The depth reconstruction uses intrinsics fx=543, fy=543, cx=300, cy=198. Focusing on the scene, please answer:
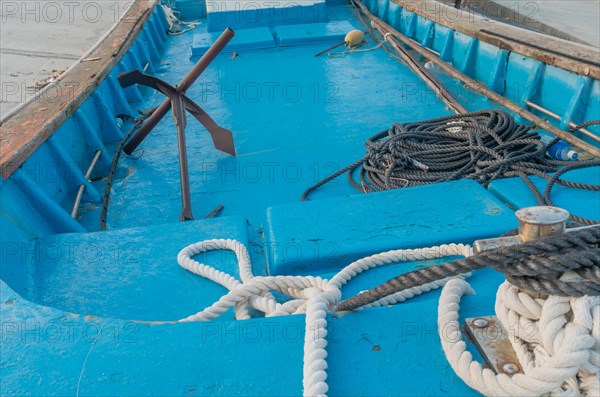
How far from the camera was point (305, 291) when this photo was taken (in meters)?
1.12

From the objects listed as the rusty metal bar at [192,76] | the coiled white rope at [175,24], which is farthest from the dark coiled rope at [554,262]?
the coiled white rope at [175,24]

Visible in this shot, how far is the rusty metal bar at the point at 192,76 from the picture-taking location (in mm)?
2424

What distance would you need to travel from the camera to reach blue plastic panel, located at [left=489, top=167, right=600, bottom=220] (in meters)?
1.55

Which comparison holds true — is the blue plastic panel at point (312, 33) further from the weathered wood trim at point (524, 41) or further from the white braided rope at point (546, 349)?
the white braided rope at point (546, 349)

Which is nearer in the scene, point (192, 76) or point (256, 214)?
point (256, 214)

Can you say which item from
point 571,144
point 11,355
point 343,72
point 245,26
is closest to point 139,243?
point 11,355

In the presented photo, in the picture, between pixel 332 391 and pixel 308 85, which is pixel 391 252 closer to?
pixel 332 391

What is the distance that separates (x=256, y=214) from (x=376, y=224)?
0.68m

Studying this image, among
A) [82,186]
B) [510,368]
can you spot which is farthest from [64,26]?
[510,368]

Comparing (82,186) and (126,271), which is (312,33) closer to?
(82,186)

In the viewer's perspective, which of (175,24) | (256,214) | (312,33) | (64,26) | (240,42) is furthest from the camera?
(64,26)

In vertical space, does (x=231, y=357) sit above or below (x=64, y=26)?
above

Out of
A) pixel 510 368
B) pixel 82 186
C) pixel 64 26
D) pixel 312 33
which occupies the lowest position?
pixel 64 26

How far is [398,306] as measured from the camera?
0.99 m
